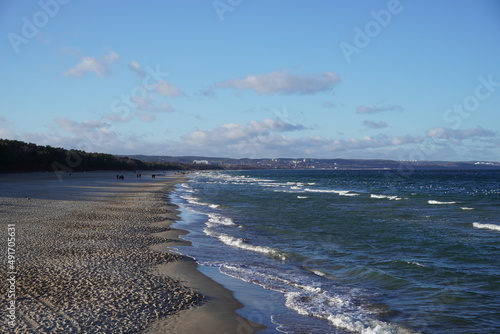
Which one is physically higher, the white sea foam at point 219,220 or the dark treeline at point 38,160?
the dark treeline at point 38,160

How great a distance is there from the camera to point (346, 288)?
1070 centimetres

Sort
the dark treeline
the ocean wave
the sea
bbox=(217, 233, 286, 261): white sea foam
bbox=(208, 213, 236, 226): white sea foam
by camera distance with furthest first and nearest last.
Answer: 1. the dark treeline
2. bbox=(208, 213, 236, 226): white sea foam
3. bbox=(217, 233, 286, 261): white sea foam
4. the sea
5. the ocean wave

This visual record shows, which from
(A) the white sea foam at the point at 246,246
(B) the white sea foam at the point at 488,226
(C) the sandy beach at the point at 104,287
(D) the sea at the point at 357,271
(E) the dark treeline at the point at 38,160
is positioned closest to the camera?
(C) the sandy beach at the point at 104,287

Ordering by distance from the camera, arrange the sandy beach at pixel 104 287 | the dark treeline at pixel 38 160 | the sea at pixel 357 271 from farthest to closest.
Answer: the dark treeline at pixel 38 160, the sea at pixel 357 271, the sandy beach at pixel 104 287

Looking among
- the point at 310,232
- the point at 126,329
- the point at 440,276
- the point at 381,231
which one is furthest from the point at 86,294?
the point at 381,231

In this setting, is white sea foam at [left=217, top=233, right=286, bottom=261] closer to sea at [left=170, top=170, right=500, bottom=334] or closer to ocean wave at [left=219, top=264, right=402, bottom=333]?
sea at [left=170, top=170, right=500, bottom=334]

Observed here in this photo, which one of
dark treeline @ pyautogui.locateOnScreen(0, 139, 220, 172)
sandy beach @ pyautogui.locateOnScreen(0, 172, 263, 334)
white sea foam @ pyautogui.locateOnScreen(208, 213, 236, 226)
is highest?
dark treeline @ pyautogui.locateOnScreen(0, 139, 220, 172)

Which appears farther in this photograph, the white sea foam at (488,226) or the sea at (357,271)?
the white sea foam at (488,226)

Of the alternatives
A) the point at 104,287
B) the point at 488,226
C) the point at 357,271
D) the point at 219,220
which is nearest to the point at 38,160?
the point at 219,220

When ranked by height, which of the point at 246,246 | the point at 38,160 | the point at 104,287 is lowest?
the point at 246,246

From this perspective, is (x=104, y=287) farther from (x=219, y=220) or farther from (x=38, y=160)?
(x=38, y=160)

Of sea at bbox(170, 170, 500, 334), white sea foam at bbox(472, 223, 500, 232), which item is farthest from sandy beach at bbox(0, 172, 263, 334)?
white sea foam at bbox(472, 223, 500, 232)

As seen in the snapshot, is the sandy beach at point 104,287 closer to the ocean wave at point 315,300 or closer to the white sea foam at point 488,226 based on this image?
the ocean wave at point 315,300

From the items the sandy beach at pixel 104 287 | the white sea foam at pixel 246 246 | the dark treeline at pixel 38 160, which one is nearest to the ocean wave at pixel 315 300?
the sandy beach at pixel 104 287
